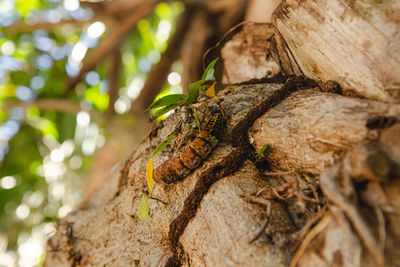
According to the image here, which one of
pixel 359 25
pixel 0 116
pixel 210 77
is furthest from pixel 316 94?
pixel 0 116

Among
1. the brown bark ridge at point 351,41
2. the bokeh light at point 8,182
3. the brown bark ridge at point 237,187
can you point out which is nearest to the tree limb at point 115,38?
the bokeh light at point 8,182

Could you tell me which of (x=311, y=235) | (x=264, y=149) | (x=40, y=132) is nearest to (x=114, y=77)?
(x=40, y=132)

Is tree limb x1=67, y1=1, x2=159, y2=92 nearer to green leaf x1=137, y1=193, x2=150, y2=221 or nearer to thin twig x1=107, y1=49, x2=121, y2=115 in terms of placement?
thin twig x1=107, y1=49, x2=121, y2=115

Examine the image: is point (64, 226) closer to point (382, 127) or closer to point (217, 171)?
point (217, 171)

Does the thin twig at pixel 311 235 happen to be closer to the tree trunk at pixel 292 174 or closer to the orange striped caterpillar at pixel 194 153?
the tree trunk at pixel 292 174

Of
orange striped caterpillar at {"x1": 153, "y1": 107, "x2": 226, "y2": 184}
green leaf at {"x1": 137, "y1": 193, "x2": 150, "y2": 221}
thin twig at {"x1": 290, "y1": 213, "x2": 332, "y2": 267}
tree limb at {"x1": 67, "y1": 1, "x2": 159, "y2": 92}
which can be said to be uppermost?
tree limb at {"x1": 67, "y1": 1, "x2": 159, "y2": 92}

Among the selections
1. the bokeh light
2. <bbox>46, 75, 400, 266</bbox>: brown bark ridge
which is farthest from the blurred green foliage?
<bbox>46, 75, 400, 266</bbox>: brown bark ridge

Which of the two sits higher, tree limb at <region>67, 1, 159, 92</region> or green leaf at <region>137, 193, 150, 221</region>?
tree limb at <region>67, 1, 159, 92</region>
